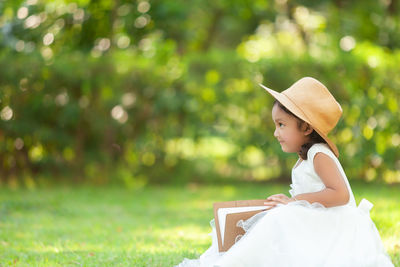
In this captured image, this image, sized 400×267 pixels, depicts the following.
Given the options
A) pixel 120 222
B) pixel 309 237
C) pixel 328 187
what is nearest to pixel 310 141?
pixel 328 187

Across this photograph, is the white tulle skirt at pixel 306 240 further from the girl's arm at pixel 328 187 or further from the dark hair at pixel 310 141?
the dark hair at pixel 310 141

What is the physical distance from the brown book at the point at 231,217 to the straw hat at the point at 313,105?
548 mm

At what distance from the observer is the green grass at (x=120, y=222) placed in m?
3.99

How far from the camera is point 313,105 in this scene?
3174 millimetres

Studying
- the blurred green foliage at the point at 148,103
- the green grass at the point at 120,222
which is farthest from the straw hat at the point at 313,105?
the blurred green foliage at the point at 148,103

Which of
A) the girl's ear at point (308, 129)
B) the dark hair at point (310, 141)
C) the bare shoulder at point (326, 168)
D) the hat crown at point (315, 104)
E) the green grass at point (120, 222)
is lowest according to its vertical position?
the green grass at point (120, 222)

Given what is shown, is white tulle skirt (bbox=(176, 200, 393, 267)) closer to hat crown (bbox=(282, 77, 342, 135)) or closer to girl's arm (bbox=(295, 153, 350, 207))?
girl's arm (bbox=(295, 153, 350, 207))

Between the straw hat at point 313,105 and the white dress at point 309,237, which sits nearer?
the white dress at point 309,237

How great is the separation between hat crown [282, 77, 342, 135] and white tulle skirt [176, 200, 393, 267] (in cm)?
47

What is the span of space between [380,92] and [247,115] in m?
2.08

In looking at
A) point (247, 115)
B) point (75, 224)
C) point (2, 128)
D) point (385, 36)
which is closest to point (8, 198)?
point (2, 128)

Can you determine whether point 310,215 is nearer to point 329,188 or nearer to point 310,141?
point 329,188

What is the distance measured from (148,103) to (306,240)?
593cm

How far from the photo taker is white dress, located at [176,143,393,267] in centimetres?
294
